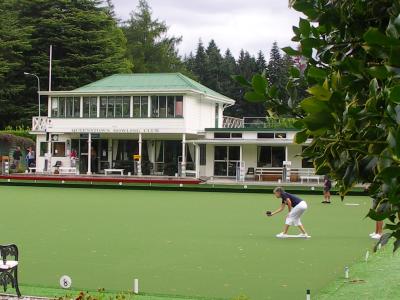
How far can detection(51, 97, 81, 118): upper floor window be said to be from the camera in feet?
123

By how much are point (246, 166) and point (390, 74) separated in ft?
113

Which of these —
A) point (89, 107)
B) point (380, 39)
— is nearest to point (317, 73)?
point (380, 39)

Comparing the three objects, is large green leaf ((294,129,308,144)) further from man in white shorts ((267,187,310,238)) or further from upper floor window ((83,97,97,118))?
upper floor window ((83,97,97,118))

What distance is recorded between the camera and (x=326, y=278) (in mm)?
8773

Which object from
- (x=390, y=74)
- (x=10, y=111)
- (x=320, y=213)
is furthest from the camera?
(x=10, y=111)

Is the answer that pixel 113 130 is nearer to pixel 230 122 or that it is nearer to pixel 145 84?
pixel 145 84

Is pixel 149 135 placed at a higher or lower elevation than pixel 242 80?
higher

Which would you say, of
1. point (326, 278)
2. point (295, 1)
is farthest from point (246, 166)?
point (295, 1)

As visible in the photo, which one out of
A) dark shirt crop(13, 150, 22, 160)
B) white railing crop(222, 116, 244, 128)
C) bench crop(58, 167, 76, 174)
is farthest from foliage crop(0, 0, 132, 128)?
bench crop(58, 167, 76, 174)

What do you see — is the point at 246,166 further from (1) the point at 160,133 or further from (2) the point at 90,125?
(2) the point at 90,125

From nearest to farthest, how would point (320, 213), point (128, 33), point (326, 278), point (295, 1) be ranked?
1. point (295, 1)
2. point (326, 278)
3. point (320, 213)
4. point (128, 33)

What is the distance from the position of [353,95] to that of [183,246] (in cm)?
1010

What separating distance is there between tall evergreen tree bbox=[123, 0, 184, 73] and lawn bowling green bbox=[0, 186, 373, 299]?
47451 mm

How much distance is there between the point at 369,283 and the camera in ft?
26.4
